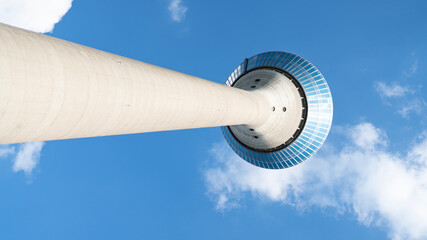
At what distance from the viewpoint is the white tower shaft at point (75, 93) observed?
7852mm

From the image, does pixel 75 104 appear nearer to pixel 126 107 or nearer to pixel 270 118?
pixel 126 107

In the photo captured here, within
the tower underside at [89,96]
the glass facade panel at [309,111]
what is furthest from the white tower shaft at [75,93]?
the glass facade panel at [309,111]

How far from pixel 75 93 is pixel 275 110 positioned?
30770 millimetres

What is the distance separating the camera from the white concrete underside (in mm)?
37562

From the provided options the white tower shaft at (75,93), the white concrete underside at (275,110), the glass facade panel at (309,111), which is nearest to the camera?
the white tower shaft at (75,93)

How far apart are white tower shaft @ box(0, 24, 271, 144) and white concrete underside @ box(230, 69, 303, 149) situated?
73.9 ft

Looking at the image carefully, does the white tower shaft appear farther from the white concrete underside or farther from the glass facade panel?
the glass facade panel

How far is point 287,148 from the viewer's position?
142 feet

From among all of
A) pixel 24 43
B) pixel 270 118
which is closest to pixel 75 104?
pixel 24 43

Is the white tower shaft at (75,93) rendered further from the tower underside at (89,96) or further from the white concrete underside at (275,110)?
the white concrete underside at (275,110)

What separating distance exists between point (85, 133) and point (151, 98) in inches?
142

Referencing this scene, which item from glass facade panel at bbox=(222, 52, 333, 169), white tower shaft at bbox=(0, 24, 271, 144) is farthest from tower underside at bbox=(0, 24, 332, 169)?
glass facade panel at bbox=(222, 52, 333, 169)

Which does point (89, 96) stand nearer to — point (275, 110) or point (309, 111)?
point (275, 110)

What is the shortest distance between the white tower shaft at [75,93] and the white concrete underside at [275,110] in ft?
73.9
